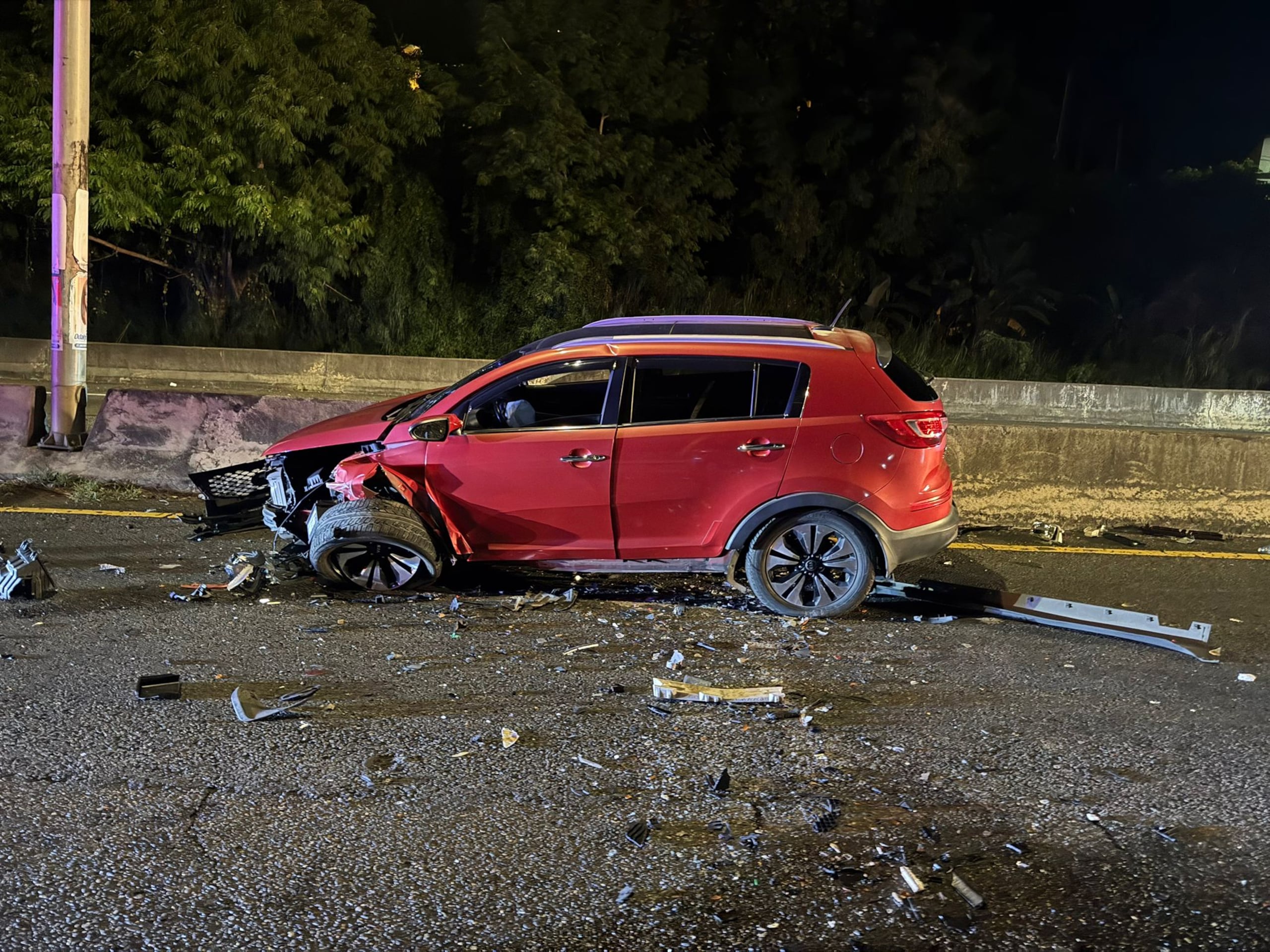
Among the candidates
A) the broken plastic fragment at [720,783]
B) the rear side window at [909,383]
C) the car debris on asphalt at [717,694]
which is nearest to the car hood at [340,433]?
the car debris on asphalt at [717,694]

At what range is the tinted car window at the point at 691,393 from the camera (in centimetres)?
655

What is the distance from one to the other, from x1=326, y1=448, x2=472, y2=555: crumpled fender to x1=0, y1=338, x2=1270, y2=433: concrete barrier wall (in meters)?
11.1

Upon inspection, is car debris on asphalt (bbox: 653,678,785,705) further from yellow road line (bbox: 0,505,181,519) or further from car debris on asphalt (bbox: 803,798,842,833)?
yellow road line (bbox: 0,505,181,519)

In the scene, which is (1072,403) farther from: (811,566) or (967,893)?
(967,893)

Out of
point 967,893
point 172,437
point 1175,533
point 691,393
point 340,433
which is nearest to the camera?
point 967,893

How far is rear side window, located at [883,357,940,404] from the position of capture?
6.64 metres

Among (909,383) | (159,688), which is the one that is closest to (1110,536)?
(909,383)

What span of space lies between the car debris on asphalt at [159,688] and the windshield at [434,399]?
2.20m

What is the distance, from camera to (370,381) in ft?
61.5

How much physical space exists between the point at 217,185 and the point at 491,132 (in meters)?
4.94

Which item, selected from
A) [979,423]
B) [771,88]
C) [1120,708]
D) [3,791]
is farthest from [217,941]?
[771,88]

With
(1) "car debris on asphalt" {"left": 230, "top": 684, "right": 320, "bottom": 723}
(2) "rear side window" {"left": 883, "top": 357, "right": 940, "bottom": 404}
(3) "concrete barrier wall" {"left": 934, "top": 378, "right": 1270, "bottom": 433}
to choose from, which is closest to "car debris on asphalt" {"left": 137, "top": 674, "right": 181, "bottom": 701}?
(1) "car debris on asphalt" {"left": 230, "top": 684, "right": 320, "bottom": 723}

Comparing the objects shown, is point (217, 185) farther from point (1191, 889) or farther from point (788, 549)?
point (1191, 889)

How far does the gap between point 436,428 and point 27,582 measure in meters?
2.42
